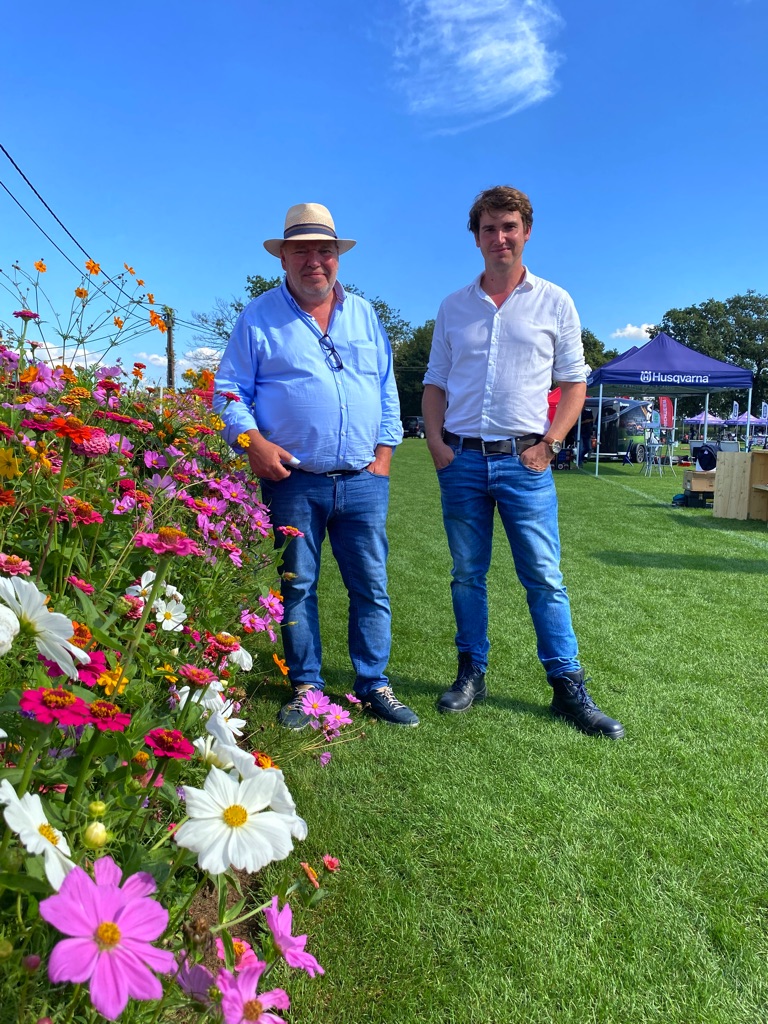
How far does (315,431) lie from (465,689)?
116 centimetres

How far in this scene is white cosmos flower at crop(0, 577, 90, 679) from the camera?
0.79m

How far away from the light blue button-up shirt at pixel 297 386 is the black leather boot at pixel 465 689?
0.91 meters

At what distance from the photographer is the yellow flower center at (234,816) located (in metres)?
0.74

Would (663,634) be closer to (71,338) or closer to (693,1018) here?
(693,1018)

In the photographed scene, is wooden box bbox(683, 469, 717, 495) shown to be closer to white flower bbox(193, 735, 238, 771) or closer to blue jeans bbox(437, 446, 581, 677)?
blue jeans bbox(437, 446, 581, 677)

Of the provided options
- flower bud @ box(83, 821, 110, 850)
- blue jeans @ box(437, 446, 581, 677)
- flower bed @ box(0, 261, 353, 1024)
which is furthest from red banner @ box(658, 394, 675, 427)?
flower bud @ box(83, 821, 110, 850)

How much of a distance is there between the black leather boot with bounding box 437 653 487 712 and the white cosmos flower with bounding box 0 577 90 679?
6.63ft

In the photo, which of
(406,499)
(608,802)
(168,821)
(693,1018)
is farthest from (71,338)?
(406,499)

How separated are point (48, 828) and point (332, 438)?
1892 mm

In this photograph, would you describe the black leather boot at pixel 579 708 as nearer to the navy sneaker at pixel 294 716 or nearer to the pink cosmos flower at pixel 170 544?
the navy sneaker at pixel 294 716

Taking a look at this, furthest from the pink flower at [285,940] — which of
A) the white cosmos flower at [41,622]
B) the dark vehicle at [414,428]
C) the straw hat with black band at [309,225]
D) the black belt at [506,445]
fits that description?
the dark vehicle at [414,428]

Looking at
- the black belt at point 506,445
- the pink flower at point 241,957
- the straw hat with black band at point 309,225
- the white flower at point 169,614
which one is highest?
the straw hat with black band at point 309,225

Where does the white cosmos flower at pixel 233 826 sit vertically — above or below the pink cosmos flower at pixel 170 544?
below

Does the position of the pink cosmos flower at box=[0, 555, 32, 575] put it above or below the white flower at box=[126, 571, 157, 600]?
above
